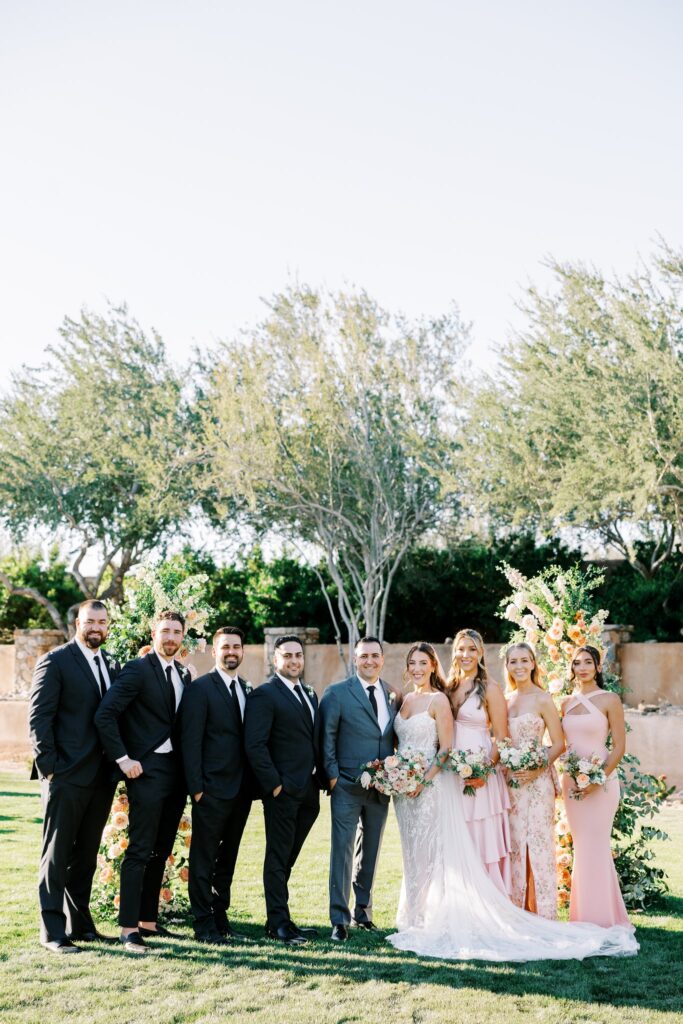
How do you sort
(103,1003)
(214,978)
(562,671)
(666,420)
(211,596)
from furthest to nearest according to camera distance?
(211,596) → (666,420) → (562,671) → (214,978) → (103,1003)

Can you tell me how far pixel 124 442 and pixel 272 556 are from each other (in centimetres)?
472

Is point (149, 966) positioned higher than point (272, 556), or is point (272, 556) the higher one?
point (272, 556)

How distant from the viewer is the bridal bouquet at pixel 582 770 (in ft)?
25.1

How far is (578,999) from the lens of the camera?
5949 mm

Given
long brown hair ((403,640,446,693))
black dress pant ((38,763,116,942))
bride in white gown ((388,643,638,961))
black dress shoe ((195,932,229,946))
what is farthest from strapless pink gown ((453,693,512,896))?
black dress pant ((38,763,116,942))

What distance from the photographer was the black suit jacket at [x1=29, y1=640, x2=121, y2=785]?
22.6 ft

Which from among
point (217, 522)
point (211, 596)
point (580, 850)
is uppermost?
point (217, 522)

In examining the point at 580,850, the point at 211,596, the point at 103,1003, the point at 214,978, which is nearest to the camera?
the point at 103,1003

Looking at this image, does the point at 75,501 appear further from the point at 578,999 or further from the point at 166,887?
the point at 578,999

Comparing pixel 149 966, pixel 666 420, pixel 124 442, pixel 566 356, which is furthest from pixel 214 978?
pixel 124 442

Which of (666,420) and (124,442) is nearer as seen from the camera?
(666,420)

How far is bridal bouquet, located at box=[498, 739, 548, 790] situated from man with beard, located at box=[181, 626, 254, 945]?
1.85 metres

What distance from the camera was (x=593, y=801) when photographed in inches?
309

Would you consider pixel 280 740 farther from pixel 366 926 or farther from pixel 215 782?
pixel 366 926
